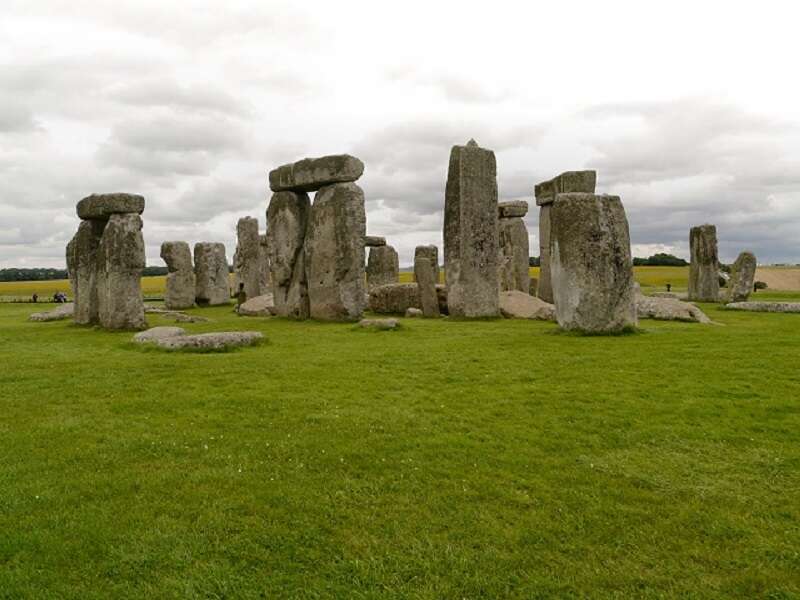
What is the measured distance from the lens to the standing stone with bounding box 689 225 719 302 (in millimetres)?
27109

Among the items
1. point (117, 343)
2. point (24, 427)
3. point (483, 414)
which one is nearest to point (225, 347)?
point (117, 343)

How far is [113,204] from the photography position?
16.1 meters

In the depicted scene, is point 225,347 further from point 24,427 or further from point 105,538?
point 105,538

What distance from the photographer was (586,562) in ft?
13.0

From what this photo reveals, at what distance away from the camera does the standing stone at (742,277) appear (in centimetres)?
2472

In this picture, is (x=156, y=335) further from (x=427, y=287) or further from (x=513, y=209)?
(x=513, y=209)

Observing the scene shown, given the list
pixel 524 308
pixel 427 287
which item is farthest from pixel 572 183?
pixel 427 287

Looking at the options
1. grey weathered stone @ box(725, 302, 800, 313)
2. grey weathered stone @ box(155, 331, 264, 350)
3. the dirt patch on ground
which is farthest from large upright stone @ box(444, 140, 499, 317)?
the dirt patch on ground

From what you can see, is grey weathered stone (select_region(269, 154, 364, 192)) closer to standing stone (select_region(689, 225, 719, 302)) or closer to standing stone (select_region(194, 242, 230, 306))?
standing stone (select_region(194, 242, 230, 306))

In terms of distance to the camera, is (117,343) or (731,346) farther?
(117,343)

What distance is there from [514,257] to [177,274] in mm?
14879

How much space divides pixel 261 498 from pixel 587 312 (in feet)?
31.8

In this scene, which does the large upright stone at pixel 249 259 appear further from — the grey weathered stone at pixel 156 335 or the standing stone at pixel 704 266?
the standing stone at pixel 704 266

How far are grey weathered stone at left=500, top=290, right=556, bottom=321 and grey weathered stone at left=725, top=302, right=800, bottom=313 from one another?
7193mm
